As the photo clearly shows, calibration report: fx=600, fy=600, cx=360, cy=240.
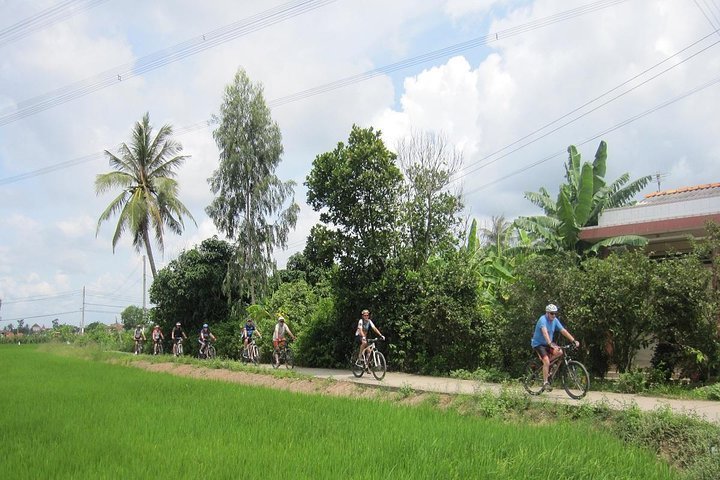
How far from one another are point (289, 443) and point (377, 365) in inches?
319

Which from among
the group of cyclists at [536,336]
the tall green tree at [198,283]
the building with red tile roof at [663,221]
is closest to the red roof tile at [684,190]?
the building with red tile roof at [663,221]

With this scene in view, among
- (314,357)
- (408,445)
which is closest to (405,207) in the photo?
(314,357)

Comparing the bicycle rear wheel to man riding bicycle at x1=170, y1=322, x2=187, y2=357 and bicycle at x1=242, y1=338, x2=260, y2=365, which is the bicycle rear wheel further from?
man riding bicycle at x1=170, y1=322, x2=187, y2=357

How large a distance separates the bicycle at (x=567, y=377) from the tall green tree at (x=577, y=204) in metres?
7.25

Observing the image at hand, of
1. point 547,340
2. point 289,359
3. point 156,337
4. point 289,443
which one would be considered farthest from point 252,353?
point 289,443

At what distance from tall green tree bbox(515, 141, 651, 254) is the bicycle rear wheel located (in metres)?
7.07

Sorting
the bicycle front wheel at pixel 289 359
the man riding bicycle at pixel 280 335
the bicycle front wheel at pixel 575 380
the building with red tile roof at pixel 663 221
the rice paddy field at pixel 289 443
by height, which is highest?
the building with red tile roof at pixel 663 221

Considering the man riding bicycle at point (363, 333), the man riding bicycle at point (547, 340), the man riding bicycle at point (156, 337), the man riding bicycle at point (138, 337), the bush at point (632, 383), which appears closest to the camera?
the man riding bicycle at point (547, 340)

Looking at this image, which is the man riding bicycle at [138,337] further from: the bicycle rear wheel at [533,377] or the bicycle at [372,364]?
the bicycle rear wheel at [533,377]

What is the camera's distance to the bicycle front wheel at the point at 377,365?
1511cm

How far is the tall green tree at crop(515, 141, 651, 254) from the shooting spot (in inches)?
707

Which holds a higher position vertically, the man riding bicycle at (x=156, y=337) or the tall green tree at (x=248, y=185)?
the tall green tree at (x=248, y=185)

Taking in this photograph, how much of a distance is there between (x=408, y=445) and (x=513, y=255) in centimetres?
1421

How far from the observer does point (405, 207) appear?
18.4 metres
